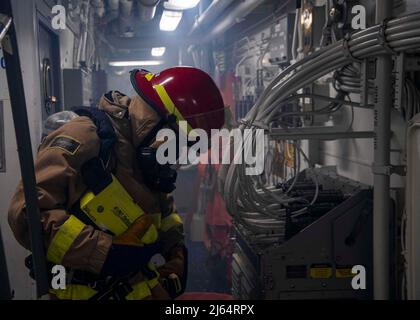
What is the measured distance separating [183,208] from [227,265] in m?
2.01

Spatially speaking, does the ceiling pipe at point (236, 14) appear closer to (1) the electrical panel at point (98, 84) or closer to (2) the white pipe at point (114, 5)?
(2) the white pipe at point (114, 5)

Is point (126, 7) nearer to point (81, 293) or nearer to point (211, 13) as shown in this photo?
point (211, 13)

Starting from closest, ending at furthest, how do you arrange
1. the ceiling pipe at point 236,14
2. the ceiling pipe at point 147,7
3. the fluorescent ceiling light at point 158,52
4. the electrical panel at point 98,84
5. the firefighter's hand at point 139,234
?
the firefighter's hand at point 139,234
the ceiling pipe at point 236,14
the ceiling pipe at point 147,7
the electrical panel at point 98,84
the fluorescent ceiling light at point 158,52

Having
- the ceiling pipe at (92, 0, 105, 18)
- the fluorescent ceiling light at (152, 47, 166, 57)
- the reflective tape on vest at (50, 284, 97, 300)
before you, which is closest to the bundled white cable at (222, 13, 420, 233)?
the reflective tape on vest at (50, 284, 97, 300)

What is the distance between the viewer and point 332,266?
7.71ft

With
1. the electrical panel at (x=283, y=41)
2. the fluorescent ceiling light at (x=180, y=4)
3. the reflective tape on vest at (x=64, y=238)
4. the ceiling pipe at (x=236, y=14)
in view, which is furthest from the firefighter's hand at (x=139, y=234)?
the fluorescent ceiling light at (x=180, y=4)

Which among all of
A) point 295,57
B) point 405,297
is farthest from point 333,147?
point 405,297

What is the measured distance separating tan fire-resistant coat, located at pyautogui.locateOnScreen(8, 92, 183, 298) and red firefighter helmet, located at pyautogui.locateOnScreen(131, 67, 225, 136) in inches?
2.5

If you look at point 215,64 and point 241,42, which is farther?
point 215,64

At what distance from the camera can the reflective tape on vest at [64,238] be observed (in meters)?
1.90

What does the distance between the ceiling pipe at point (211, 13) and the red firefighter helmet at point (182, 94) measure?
9.65ft

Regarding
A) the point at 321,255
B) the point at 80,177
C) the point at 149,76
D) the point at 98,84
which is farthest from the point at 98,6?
the point at 321,255

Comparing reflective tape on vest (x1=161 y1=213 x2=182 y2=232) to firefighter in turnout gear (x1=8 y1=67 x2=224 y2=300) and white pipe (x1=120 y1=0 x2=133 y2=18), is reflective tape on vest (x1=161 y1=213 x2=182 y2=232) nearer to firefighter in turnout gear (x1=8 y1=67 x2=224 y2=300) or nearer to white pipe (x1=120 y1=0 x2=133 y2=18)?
firefighter in turnout gear (x1=8 y1=67 x2=224 y2=300)

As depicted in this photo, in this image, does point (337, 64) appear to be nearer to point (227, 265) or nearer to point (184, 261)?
point (184, 261)
